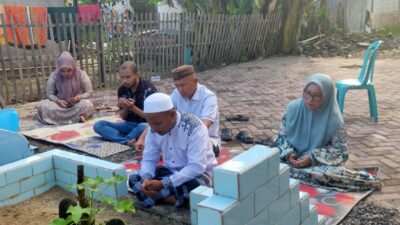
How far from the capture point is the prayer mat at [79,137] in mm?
5102

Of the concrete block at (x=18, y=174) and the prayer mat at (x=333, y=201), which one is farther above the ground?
the concrete block at (x=18, y=174)

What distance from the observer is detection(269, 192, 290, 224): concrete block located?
2.30 m

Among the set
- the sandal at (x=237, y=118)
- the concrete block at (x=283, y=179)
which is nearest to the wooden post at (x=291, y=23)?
the sandal at (x=237, y=118)

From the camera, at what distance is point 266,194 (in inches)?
87.4

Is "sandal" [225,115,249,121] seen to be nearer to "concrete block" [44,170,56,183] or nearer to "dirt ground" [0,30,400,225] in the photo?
"dirt ground" [0,30,400,225]

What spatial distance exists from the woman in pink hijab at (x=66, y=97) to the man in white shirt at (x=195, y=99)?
8.24 ft

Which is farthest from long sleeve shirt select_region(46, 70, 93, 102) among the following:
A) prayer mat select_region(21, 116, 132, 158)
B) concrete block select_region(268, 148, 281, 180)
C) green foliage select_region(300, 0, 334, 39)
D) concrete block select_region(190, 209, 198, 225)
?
green foliage select_region(300, 0, 334, 39)

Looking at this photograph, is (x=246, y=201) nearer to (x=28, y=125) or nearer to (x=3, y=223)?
(x=3, y=223)

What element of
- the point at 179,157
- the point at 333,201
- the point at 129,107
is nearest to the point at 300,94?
the point at 129,107

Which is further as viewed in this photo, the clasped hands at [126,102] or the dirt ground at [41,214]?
the clasped hands at [126,102]

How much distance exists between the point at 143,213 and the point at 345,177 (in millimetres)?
1845

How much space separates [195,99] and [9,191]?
77.0 inches

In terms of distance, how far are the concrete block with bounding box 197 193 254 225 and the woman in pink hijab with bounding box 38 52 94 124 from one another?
15.6ft

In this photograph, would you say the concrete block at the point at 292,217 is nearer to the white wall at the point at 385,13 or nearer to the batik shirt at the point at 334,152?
the batik shirt at the point at 334,152
